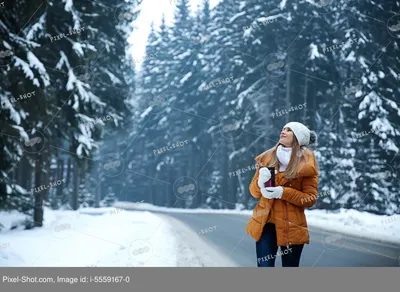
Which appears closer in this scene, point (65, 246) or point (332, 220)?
point (65, 246)

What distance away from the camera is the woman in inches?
148

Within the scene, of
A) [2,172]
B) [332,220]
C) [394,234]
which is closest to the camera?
[2,172]

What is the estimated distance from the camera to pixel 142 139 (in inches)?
979

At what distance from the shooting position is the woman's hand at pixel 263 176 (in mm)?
3748

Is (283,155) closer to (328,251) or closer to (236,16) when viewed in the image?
(328,251)

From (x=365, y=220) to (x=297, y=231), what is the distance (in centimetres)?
886

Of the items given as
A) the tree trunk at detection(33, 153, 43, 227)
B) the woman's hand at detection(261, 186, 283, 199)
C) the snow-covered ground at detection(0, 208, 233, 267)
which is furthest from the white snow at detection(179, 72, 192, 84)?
the woman's hand at detection(261, 186, 283, 199)

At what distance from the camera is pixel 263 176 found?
3.75 m

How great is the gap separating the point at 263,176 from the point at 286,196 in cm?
25

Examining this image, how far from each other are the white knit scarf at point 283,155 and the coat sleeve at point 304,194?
0.21 metres

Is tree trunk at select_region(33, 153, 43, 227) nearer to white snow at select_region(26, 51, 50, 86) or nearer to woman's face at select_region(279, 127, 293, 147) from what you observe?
white snow at select_region(26, 51, 50, 86)

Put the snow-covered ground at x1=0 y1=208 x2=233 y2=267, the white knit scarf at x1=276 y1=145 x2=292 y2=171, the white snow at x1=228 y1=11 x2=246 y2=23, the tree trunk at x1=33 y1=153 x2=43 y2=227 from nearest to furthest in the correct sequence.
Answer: the white knit scarf at x1=276 y1=145 x2=292 y2=171
the snow-covered ground at x1=0 y1=208 x2=233 y2=267
the tree trunk at x1=33 y1=153 x2=43 y2=227
the white snow at x1=228 y1=11 x2=246 y2=23

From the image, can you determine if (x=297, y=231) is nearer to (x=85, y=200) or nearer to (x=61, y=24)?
(x=61, y=24)
